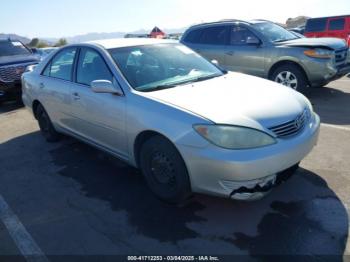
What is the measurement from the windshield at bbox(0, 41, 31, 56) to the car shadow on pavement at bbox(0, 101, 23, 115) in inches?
62.7

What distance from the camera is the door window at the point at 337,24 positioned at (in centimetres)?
1565

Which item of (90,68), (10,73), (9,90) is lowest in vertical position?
(9,90)

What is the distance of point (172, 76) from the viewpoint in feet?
13.1

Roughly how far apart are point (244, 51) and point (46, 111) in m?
4.54

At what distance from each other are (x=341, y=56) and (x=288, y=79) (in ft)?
4.09

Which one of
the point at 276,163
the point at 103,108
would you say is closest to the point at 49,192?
the point at 103,108

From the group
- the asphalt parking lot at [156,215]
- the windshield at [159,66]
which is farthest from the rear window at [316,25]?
the windshield at [159,66]

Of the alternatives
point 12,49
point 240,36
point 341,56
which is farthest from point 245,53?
point 12,49

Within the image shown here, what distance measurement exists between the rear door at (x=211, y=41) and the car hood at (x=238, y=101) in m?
4.48

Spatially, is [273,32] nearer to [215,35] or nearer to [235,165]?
[215,35]

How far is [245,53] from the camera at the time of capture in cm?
781

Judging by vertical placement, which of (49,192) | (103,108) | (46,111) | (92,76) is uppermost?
(92,76)

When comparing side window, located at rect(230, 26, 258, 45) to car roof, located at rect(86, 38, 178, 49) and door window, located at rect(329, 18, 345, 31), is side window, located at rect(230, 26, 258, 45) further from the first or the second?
door window, located at rect(329, 18, 345, 31)

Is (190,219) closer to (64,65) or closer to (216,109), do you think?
(216,109)
